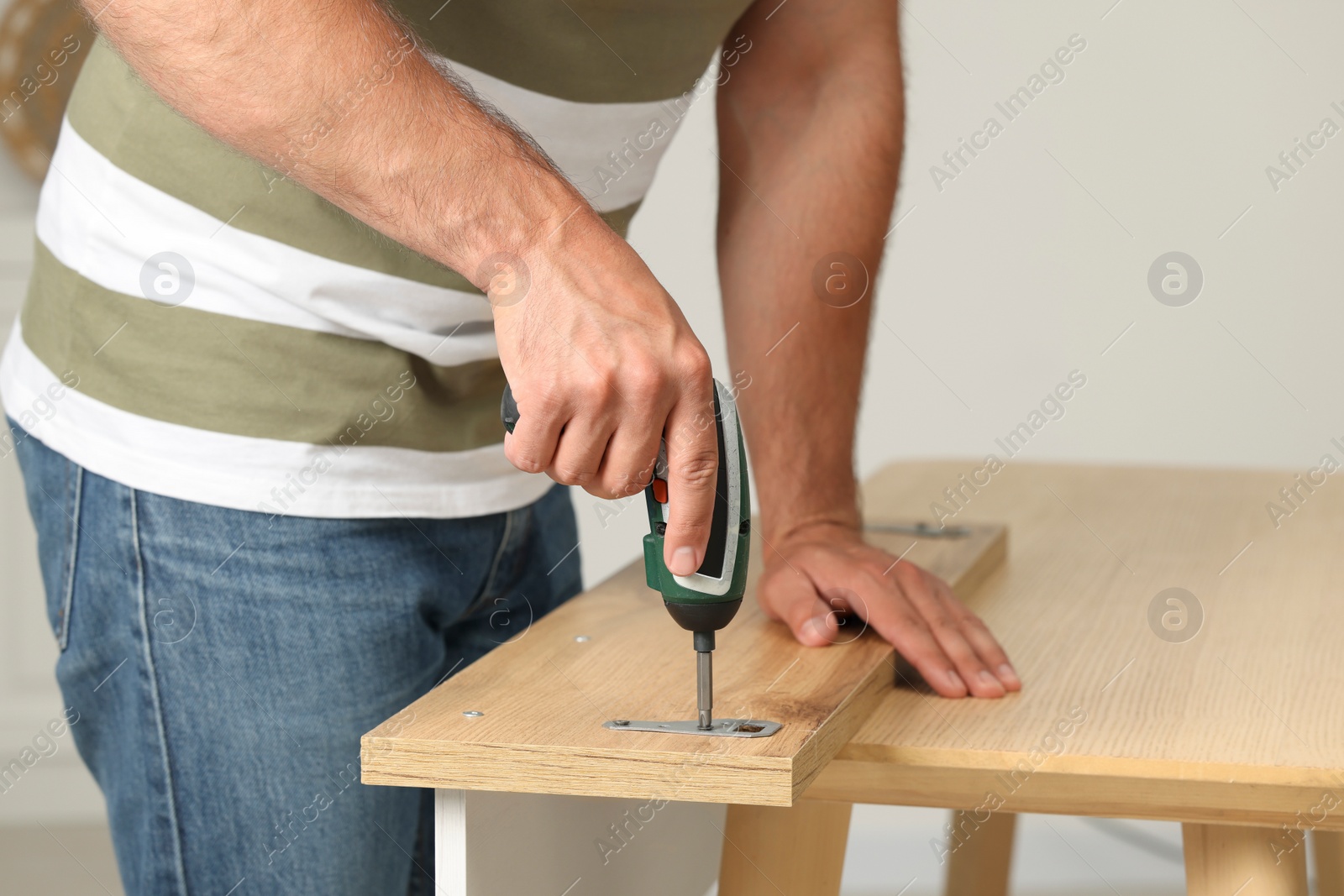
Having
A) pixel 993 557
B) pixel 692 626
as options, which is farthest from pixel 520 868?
pixel 993 557

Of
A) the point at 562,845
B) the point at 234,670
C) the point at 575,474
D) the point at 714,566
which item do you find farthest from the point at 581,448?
the point at 234,670

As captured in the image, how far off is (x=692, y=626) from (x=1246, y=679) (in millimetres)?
439

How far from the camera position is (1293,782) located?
2.54 feet

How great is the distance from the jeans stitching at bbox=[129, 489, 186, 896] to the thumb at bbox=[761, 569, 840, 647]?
18.0 inches

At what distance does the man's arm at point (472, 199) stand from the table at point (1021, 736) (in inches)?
6.3

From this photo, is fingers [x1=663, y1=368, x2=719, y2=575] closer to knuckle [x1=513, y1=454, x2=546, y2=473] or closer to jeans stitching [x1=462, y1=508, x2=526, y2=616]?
knuckle [x1=513, y1=454, x2=546, y2=473]

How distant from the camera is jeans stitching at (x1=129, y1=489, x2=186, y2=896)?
0.98 m

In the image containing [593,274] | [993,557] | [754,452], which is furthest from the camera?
[993,557]

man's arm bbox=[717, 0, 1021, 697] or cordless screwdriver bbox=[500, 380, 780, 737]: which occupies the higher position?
man's arm bbox=[717, 0, 1021, 697]

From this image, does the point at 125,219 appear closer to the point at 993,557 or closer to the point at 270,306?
the point at 270,306

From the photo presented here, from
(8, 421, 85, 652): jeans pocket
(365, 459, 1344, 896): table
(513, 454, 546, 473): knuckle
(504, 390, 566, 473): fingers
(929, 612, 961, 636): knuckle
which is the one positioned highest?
(504, 390, 566, 473): fingers

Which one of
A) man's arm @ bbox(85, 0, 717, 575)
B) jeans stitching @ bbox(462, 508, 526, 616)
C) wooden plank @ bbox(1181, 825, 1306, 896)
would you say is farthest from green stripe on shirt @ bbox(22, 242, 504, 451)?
wooden plank @ bbox(1181, 825, 1306, 896)

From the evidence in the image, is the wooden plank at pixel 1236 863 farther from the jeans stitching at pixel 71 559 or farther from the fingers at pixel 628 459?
the jeans stitching at pixel 71 559

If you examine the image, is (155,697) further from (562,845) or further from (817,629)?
(817,629)
